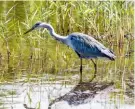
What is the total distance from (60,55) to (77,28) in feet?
7.52

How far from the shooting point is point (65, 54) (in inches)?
441

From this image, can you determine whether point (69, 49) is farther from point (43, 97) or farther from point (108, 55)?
point (43, 97)

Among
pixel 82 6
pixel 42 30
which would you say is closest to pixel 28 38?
pixel 42 30

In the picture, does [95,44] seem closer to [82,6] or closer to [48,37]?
[82,6]

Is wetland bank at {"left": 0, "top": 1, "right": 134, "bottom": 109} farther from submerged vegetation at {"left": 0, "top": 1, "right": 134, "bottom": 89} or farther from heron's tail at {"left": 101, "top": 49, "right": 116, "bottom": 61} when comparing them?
heron's tail at {"left": 101, "top": 49, "right": 116, "bottom": 61}

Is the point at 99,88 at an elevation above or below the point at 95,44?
below

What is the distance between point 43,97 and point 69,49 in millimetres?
3740

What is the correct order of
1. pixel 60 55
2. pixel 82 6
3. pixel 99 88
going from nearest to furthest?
pixel 99 88
pixel 60 55
pixel 82 6

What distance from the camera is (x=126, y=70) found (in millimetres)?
9969

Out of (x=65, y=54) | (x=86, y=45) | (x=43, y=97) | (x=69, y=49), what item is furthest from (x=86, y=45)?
(x=43, y=97)

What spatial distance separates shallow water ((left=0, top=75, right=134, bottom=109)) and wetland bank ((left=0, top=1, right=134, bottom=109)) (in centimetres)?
1

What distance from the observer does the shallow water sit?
7630mm

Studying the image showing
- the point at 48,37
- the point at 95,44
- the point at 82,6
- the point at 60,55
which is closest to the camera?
the point at 95,44

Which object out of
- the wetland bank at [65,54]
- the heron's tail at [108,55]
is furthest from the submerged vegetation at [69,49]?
the heron's tail at [108,55]
